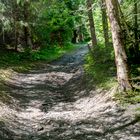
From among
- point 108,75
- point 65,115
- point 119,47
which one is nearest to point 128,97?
point 119,47

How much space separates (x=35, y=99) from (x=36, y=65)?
11909 mm

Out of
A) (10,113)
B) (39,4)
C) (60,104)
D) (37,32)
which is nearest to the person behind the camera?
(10,113)

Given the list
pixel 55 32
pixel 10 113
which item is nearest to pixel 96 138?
pixel 10 113

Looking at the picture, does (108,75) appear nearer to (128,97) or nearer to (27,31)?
(128,97)

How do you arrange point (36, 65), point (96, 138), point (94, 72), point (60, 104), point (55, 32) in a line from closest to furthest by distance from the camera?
point (96, 138) → point (60, 104) → point (94, 72) → point (36, 65) → point (55, 32)

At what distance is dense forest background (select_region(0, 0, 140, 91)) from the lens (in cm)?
1216

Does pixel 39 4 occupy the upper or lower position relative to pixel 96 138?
upper

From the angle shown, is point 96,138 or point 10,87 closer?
point 96,138

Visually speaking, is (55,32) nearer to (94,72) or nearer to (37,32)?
(37,32)

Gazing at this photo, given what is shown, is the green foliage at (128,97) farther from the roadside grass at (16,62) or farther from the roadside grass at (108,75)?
the roadside grass at (16,62)

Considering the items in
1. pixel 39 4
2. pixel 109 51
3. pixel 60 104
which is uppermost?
pixel 39 4

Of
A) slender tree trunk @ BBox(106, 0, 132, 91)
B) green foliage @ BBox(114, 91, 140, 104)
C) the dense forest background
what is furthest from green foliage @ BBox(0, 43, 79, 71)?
green foliage @ BBox(114, 91, 140, 104)

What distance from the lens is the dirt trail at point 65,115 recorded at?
9742 millimetres

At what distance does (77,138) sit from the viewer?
948cm
